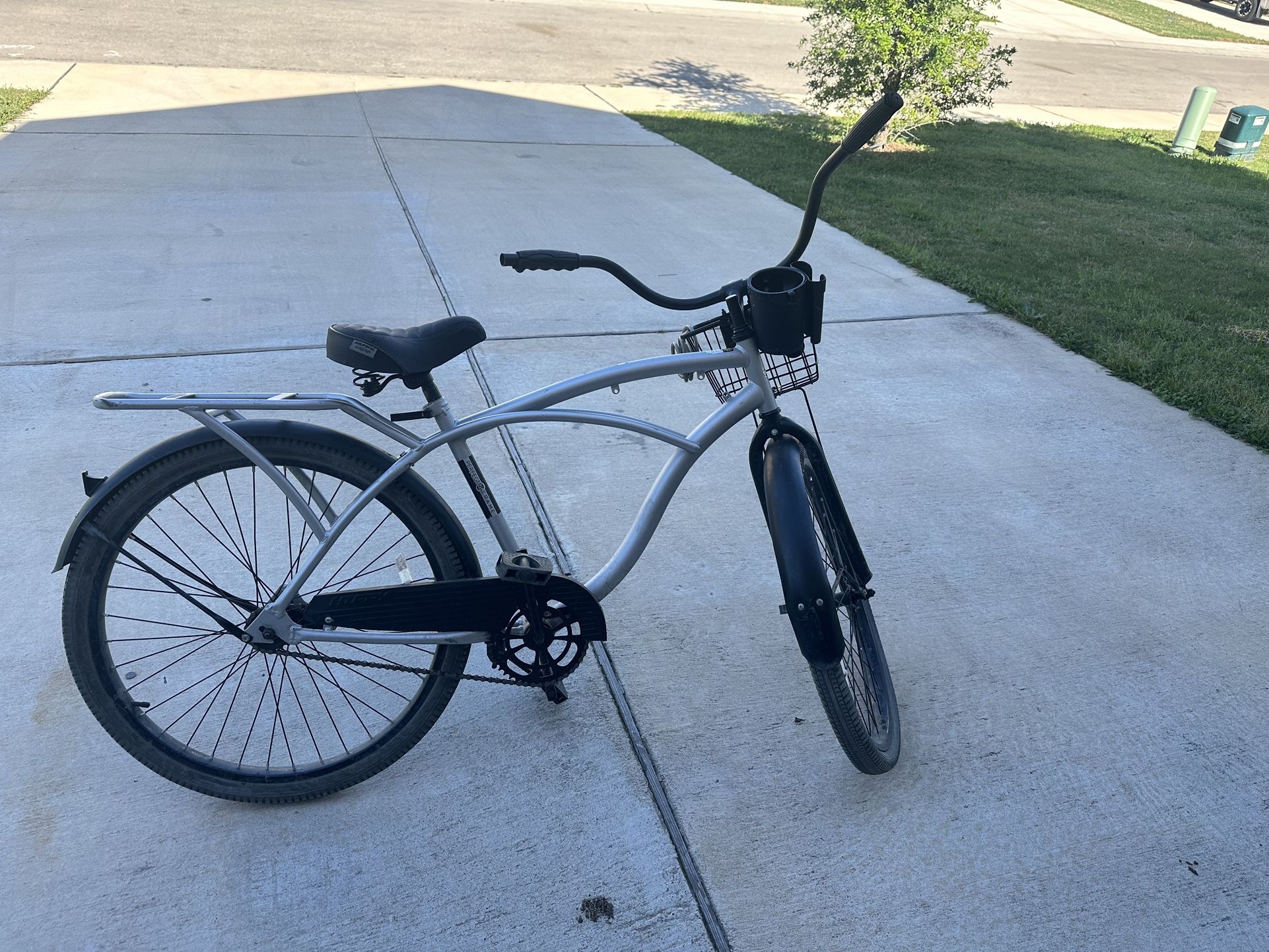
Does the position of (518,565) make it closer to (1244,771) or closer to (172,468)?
(172,468)

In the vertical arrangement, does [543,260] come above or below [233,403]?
above

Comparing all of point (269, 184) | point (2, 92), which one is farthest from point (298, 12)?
point (269, 184)

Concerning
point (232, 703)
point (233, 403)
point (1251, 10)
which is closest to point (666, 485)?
point (233, 403)

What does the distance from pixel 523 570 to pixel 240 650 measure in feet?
3.39

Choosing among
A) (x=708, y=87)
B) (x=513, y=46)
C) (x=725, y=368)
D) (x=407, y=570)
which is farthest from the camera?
(x=513, y=46)

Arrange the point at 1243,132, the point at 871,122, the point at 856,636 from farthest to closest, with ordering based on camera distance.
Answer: the point at 1243,132 → the point at 856,636 → the point at 871,122

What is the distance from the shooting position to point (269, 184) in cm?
642

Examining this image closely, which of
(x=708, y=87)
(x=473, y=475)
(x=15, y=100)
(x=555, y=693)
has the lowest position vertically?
(x=708, y=87)

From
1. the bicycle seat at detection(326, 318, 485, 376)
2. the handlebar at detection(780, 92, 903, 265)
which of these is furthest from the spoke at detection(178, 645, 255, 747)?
the handlebar at detection(780, 92, 903, 265)

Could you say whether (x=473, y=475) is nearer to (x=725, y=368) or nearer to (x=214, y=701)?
(x=725, y=368)

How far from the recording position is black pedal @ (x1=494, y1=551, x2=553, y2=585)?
2.02m

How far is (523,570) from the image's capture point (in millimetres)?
2020

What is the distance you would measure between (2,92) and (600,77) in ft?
20.4

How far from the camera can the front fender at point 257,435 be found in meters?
1.83
